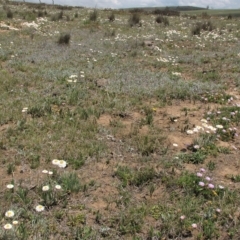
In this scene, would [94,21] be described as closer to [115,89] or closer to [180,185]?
[115,89]

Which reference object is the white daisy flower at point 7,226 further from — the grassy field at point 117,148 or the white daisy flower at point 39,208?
the white daisy flower at point 39,208

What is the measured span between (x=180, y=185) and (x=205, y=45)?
12729 mm

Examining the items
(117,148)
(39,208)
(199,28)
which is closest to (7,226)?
(39,208)

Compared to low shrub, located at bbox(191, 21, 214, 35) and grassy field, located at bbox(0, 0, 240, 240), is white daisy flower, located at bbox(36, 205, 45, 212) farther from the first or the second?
low shrub, located at bbox(191, 21, 214, 35)

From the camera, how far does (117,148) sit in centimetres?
586

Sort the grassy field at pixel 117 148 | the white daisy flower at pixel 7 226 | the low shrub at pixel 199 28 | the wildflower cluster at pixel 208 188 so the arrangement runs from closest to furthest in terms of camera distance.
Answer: the white daisy flower at pixel 7 226 → the grassy field at pixel 117 148 → the wildflower cluster at pixel 208 188 → the low shrub at pixel 199 28

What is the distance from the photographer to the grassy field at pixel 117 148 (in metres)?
4.07

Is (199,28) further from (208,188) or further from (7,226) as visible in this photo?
(7,226)

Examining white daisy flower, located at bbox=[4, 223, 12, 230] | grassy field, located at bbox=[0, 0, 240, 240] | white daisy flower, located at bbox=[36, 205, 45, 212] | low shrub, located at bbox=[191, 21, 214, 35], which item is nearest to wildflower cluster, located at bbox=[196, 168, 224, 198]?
grassy field, located at bbox=[0, 0, 240, 240]

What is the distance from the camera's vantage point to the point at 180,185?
189 inches

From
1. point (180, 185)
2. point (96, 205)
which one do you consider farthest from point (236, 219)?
point (96, 205)

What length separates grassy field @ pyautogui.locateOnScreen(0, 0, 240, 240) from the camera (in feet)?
13.4

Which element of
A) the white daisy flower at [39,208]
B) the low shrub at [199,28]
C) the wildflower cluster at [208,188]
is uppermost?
the low shrub at [199,28]

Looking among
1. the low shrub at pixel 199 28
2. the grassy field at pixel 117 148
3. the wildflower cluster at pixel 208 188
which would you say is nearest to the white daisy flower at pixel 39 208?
the grassy field at pixel 117 148
